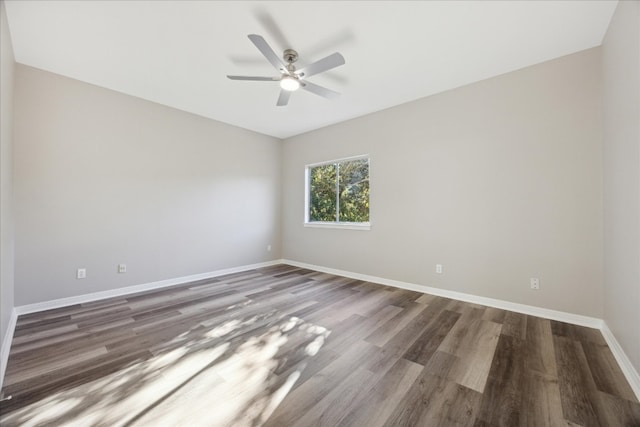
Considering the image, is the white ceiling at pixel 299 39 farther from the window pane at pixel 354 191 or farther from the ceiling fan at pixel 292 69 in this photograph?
the window pane at pixel 354 191

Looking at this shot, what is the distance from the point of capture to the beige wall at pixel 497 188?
254cm

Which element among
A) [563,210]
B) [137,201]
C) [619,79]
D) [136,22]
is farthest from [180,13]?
[563,210]

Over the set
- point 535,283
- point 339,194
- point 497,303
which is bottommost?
point 497,303

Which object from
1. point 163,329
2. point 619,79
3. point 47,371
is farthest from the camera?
point 163,329

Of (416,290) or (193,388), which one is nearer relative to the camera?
(193,388)

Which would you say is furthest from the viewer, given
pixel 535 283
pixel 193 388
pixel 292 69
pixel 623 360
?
pixel 535 283

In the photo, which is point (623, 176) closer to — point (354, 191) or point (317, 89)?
point (317, 89)

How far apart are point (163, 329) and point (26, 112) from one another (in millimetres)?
2864

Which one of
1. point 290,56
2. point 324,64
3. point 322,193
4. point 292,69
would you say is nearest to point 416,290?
point 322,193

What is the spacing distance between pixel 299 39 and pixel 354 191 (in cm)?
262

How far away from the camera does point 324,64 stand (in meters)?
2.34

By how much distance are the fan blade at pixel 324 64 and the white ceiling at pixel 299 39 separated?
0.25 m

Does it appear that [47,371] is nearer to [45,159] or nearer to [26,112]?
[45,159]

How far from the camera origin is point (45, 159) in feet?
9.59
